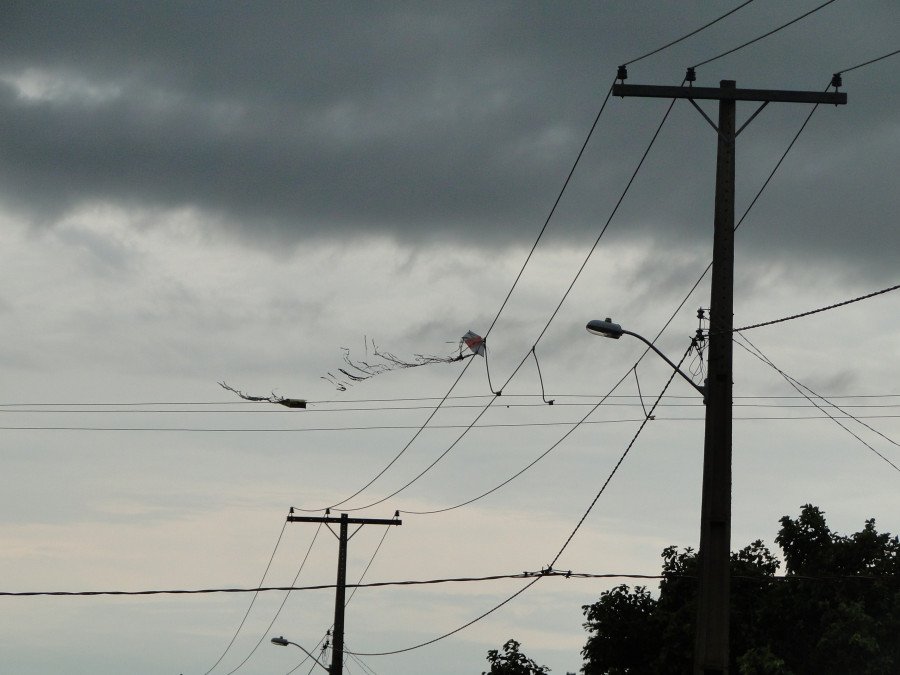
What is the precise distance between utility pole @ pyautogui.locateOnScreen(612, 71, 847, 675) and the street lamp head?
132 centimetres

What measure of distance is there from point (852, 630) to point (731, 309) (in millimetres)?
24102

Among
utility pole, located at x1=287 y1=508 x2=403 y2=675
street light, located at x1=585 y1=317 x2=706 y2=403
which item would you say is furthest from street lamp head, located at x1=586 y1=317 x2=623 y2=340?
utility pole, located at x1=287 y1=508 x2=403 y2=675

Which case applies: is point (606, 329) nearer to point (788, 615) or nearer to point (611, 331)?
point (611, 331)

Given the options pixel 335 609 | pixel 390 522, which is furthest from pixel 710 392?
pixel 390 522

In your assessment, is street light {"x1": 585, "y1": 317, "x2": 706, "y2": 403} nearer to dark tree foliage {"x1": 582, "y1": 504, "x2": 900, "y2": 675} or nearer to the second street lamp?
the second street lamp

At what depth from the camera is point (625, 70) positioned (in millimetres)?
18750

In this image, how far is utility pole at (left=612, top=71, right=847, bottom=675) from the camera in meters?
16.1

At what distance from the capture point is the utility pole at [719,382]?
52.8ft

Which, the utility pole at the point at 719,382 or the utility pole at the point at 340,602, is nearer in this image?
the utility pole at the point at 719,382

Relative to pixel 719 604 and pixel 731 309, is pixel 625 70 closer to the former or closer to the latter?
pixel 731 309

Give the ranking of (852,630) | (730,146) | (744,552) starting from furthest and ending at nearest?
(744,552), (852,630), (730,146)

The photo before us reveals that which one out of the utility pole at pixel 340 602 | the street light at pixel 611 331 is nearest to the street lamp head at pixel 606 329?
the street light at pixel 611 331

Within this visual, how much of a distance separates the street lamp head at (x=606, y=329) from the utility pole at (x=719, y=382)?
1319 millimetres

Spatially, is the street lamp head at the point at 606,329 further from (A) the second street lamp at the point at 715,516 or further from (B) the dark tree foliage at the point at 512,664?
(B) the dark tree foliage at the point at 512,664
